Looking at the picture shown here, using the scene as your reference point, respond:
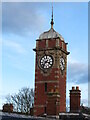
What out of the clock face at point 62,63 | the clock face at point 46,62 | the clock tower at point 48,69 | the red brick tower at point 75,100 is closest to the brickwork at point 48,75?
the clock tower at point 48,69

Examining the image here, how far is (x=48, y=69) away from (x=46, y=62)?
0.98m

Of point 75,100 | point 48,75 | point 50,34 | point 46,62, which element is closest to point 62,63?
point 46,62

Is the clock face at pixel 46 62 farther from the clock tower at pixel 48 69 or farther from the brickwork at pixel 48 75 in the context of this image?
the brickwork at pixel 48 75

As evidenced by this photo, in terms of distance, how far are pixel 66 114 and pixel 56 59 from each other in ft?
53.1

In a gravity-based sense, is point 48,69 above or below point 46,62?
below

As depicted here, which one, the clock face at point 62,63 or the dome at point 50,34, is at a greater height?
the dome at point 50,34

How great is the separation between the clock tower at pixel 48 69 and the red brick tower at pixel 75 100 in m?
11.4

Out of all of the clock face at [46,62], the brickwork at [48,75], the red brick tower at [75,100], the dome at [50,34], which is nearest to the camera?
the red brick tower at [75,100]

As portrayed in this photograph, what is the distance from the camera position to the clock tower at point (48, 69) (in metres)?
45.5

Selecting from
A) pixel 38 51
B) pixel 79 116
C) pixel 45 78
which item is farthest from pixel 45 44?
pixel 79 116

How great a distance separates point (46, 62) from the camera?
151 feet

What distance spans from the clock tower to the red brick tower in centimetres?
1140

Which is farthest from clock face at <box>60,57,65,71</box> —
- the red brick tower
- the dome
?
the red brick tower

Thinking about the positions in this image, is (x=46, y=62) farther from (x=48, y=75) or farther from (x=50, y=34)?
(x=50, y=34)
